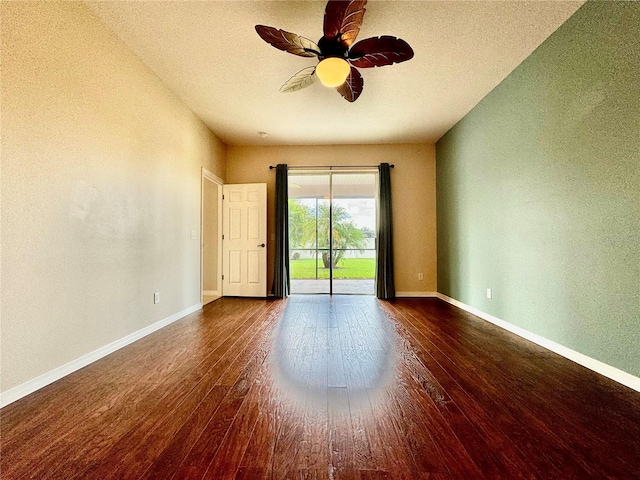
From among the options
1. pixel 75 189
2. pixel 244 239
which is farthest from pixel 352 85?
pixel 244 239

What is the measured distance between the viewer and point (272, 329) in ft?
10.2

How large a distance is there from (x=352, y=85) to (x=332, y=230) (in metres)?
3.07

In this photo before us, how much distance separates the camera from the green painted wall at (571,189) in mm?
1880

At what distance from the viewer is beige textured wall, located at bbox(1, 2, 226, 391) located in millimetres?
1717

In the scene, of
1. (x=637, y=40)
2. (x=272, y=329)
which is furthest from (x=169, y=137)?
(x=637, y=40)

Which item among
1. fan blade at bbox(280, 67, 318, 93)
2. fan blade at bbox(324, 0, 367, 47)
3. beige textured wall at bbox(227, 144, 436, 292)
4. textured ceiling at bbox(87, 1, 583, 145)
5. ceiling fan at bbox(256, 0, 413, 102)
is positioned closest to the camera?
A: fan blade at bbox(324, 0, 367, 47)

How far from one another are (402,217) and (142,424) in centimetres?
465

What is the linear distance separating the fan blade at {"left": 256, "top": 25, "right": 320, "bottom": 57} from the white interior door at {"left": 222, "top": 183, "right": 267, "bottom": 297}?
300 centimetres

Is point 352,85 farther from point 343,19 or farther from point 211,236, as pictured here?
point 211,236

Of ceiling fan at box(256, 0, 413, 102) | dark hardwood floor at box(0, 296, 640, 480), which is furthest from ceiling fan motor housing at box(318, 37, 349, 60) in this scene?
dark hardwood floor at box(0, 296, 640, 480)

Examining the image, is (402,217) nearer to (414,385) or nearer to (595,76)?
(595,76)

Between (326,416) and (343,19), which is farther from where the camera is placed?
(343,19)

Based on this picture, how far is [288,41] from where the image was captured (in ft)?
6.93

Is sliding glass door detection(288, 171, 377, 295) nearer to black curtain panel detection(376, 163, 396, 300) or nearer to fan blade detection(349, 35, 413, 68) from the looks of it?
black curtain panel detection(376, 163, 396, 300)
